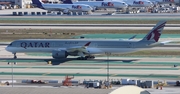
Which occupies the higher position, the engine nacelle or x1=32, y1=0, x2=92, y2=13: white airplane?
the engine nacelle

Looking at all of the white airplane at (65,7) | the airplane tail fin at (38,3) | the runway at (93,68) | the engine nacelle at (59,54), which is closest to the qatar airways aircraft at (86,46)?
the engine nacelle at (59,54)

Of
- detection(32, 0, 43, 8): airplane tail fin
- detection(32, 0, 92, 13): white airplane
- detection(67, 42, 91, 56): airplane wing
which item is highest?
detection(67, 42, 91, 56): airplane wing

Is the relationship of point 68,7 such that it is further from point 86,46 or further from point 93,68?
point 93,68

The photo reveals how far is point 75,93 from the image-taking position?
4025cm

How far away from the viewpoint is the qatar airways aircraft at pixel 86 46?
80.8m

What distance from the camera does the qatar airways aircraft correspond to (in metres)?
80.8

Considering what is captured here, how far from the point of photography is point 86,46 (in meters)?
82.1

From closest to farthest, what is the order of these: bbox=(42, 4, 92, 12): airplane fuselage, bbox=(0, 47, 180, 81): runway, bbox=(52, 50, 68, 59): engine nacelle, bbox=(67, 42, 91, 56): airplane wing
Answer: bbox=(0, 47, 180, 81): runway, bbox=(67, 42, 91, 56): airplane wing, bbox=(52, 50, 68, 59): engine nacelle, bbox=(42, 4, 92, 12): airplane fuselage

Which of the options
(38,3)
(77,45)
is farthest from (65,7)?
(77,45)

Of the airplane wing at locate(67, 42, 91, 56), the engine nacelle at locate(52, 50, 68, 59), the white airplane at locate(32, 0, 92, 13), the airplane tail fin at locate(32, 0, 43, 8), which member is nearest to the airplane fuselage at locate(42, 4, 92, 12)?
the white airplane at locate(32, 0, 92, 13)

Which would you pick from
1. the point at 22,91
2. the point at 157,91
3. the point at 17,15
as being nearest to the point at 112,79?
the point at 157,91

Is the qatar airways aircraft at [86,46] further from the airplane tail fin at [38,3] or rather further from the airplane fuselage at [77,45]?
the airplane tail fin at [38,3]

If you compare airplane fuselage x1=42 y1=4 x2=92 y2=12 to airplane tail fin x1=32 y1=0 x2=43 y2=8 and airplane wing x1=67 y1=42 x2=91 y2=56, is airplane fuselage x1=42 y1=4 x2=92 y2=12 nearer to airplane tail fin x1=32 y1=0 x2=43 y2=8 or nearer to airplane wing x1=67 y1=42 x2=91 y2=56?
airplane tail fin x1=32 y1=0 x2=43 y2=8

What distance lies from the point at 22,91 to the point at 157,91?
17980 mm
